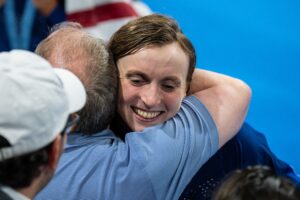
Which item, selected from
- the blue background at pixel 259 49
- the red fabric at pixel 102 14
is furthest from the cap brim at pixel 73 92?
the blue background at pixel 259 49

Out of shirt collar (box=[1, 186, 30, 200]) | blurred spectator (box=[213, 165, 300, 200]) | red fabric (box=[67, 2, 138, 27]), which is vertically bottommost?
red fabric (box=[67, 2, 138, 27])

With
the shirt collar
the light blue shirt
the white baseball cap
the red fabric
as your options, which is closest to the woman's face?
the light blue shirt

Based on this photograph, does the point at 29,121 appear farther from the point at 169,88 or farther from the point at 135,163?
the point at 169,88

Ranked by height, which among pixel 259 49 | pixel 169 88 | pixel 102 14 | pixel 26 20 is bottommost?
pixel 259 49

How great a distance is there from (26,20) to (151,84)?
1.04 m

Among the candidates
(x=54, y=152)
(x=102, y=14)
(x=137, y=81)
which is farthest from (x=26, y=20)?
(x=54, y=152)

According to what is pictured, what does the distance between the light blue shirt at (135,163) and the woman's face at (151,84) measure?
112 mm

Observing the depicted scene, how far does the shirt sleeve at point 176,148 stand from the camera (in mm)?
1281

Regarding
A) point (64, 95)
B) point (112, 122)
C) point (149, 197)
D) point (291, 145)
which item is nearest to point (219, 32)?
point (291, 145)

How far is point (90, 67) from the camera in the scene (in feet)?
4.53

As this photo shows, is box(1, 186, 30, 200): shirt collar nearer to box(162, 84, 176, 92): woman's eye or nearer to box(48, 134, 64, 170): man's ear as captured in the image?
box(48, 134, 64, 170): man's ear

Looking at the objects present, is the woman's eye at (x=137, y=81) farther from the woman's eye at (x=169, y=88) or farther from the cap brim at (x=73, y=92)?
the cap brim at (x=73, y=92)

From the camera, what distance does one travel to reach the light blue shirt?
1.27 meters

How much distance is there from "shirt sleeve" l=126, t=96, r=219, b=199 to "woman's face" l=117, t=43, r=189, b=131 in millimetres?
89
